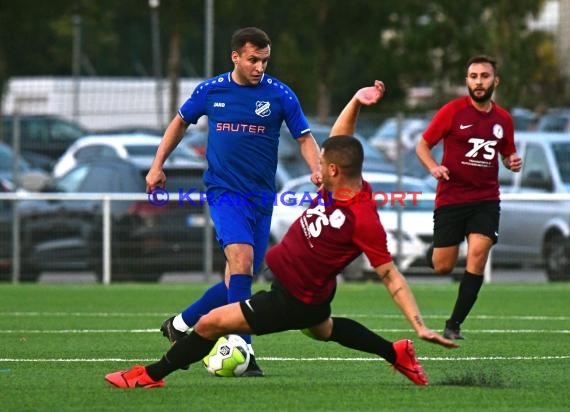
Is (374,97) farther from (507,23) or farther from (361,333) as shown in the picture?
(507,23)

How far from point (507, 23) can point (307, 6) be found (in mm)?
4948

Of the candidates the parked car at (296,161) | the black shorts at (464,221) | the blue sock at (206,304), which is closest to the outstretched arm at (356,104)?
the blue sock at (206,304)

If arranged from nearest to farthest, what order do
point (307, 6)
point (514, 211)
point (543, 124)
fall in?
point (514, 211) < point (543, 124) < point (307, 6)

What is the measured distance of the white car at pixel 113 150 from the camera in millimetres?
22344

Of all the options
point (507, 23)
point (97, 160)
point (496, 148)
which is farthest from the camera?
point (507, 23)

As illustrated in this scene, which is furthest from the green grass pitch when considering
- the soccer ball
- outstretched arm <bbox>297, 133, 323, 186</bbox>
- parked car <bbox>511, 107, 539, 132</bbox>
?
parked car <bbox>511, 107, 539, 132</bbox>

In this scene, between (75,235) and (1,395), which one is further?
(75,235)

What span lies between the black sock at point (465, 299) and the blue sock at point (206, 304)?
2236 millimetres

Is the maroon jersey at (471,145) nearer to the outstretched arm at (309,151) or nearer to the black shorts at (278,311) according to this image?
the outstretched arm at (309,151)

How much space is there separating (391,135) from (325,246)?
1764 cm

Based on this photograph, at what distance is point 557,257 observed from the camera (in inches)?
799

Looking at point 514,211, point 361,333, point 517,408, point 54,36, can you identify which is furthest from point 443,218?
point 54,36

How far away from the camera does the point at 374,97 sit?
28.3 ft

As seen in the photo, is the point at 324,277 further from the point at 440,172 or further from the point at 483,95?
the point at 483,95
